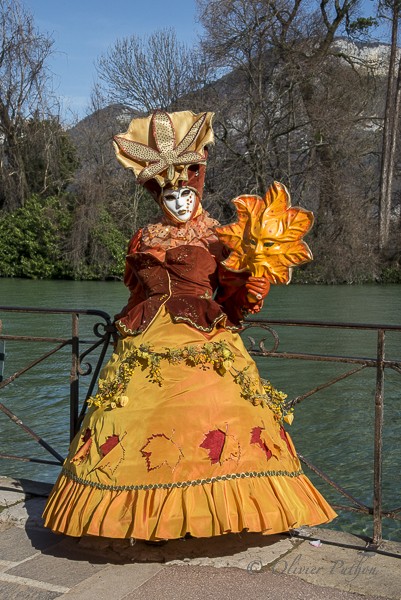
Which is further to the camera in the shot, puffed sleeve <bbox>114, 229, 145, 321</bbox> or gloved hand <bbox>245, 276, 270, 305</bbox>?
puffed sleeve <bbox>114, 229, 145, 321</bbox>

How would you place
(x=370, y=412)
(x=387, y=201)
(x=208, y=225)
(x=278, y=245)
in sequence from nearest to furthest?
1. (x=278, y=245)
2. (x=208, y=225)
3. (x=370, y=412)
4. (x=387, y=201)

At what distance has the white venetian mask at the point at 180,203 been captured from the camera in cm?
344

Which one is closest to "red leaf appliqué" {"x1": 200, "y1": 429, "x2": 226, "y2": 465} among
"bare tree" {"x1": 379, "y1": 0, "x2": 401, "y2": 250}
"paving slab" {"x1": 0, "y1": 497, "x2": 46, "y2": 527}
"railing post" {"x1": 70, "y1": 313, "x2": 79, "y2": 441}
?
"paving slab" {"x1": 0, "y1": 497, "x2": 46, "y2": 527}

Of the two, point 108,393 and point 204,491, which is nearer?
point 204,491

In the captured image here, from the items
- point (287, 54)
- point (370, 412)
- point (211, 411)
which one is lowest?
point (370, 412)

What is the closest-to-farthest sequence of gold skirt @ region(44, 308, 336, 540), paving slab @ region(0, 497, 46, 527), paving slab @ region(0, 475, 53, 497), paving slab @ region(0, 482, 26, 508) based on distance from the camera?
1. gold skirt @ region(44, 308, 336, 540)
2. paving slab @ region(0, 497, 46, 527)
3. paving slab @ region(0, 482, 26, 508)
4. paving slab @ region(0, 475, 53, 497)

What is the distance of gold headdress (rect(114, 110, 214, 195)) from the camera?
3.44 metres

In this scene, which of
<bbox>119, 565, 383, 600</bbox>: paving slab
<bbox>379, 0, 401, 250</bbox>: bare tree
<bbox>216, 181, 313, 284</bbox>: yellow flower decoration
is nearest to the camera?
<bbox>119, 565, 383, 600</bbox>: paving slab

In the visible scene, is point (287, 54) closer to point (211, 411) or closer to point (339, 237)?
point (339, 237)

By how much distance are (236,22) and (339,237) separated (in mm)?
7607

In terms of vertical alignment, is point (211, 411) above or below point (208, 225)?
below

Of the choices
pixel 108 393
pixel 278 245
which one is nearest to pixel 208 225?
pixel 278 245

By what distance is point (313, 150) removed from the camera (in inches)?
985

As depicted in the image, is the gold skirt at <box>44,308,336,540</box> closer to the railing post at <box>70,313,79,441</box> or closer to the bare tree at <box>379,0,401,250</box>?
the railing post at <box>70,313,79,441</box>
